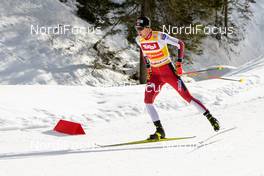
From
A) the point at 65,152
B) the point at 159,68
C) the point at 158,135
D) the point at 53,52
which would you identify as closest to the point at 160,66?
the point at 159,68

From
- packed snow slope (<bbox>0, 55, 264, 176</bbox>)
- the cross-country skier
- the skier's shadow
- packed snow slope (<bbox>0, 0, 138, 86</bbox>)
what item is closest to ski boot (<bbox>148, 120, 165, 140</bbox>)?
the cross-country skier

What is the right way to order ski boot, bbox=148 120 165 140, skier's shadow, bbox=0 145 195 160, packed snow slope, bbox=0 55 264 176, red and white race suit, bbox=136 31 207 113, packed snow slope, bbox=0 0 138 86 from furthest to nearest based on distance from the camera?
packed snow slope, bbox=0 0 138 86, red and white race suit, bbox=136 31 207 113, ski boot, bbox=148 120 165 140, skier's shadow, bbox=0 145 195 160, packed snow slope, bbox=0 55 264 176

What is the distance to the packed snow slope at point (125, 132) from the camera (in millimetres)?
4977

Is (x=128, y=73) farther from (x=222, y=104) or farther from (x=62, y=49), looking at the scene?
(x=222, y=104)

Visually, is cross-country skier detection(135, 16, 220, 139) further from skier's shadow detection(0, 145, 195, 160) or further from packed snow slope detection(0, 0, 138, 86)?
packed snow slope detection(0, 0, 138, 86)

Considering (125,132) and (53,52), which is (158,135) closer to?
(125,132)

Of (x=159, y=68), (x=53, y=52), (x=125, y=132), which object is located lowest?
(x=125, y=132)

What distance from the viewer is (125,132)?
747 cm

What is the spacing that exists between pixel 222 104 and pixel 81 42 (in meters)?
10.8

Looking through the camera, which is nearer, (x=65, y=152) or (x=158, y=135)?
(x=65, y=152)

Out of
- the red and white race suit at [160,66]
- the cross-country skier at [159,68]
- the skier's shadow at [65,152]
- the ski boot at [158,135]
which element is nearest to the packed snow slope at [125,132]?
the skier's shadow at [65,152]

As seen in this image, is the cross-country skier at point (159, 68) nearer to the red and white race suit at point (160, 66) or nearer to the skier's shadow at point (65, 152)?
the red and white race suit at point (160, 66)

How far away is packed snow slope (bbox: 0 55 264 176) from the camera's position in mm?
4977

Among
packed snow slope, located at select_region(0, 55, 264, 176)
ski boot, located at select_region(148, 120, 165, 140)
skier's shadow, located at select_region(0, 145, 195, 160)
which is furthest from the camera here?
ski boot, located at select_region(148, 120, 165, 140)
